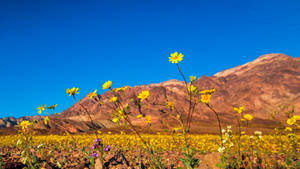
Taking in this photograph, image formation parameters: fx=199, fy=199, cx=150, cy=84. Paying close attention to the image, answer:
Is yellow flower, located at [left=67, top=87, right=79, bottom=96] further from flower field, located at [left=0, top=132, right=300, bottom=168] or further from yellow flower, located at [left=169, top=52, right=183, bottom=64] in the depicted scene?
yellow flower, located at [left=169, top=52, right=183, bottom=64]

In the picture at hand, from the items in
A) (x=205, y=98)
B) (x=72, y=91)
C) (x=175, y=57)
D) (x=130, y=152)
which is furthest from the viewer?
(x=130, y=152)

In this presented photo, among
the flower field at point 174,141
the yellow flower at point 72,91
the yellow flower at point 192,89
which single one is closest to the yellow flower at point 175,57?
the flower field at point 174,141

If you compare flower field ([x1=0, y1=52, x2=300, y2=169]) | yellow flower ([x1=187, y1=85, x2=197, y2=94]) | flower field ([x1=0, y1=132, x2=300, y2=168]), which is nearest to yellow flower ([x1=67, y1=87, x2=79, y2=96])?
flower field ([x1=0, y1=52, x2=300, y2=169])

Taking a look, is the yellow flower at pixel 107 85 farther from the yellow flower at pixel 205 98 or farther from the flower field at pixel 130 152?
the yellow flower at pixel 205 98

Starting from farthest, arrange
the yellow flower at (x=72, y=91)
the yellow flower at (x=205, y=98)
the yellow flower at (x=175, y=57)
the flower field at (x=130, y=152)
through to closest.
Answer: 1. the flower field at (x=130, y=152)
2. the yellow flower at (x=72, y=91)
3. the yellow flower at (x=175, y=57)
4. the yellow flower at (x=205, y=98)

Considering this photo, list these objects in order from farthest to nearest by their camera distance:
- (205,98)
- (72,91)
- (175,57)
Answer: (72,91) < (175,57) < (205,98)

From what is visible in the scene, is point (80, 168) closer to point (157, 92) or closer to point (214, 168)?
point (214, 168)

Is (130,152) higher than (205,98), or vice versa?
(205,98)

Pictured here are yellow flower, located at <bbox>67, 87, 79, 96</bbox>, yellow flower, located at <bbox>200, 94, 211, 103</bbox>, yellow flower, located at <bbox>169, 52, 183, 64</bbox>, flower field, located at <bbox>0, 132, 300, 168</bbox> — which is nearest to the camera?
yellow flower, located at <bbox>200, 94, 211, 103</bbox>

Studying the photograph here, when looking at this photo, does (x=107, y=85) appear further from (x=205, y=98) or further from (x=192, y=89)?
(x=205, y=98)

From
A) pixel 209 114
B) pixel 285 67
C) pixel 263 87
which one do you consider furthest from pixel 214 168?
pixel 285 67

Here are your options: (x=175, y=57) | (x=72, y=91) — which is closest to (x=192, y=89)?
(x=175, y=57)

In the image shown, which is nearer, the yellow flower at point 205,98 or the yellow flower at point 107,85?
the yellow flower at point 205,98

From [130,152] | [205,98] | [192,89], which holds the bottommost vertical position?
[130,152]
